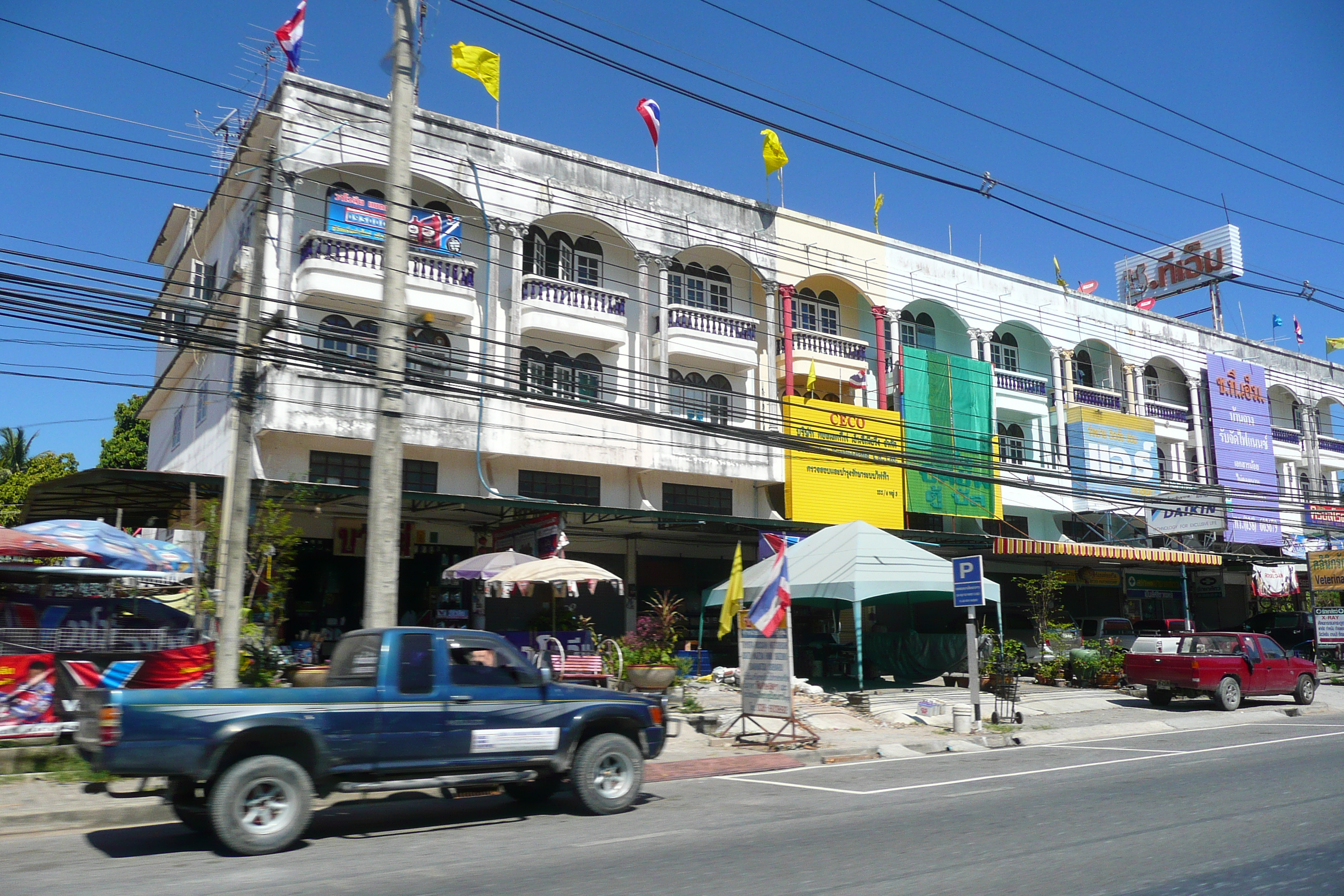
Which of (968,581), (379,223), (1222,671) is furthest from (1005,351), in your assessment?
(379,223)

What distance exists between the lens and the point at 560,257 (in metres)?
24.7

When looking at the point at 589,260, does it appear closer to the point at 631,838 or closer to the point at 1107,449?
the point at 631,838

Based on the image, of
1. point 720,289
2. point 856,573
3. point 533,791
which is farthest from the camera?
point 720,289

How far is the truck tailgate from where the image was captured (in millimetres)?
20672

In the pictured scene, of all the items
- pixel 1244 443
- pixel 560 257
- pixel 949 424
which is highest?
pixel 560 257

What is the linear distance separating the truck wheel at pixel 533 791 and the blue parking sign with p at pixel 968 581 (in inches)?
350

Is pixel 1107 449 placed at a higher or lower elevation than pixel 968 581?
higher

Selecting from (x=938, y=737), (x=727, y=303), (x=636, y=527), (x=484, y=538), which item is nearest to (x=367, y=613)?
(x=938, y=737)

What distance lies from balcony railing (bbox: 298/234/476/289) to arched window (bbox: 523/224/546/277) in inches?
82.1

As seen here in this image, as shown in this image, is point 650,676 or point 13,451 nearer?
point 650,676

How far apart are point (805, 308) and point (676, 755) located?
17.5 metres

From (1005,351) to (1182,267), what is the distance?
54.3 feet

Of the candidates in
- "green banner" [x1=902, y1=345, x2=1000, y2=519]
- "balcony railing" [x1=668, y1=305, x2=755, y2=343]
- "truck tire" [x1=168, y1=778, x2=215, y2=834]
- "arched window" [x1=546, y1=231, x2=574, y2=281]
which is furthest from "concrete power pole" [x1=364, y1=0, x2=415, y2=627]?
"green banner" [x1=902, y1=345, x2=1000, y2=519]

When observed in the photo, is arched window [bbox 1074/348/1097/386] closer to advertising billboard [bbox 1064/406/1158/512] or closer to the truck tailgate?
advertising billboard [bbox 1064/406/1158/512]
